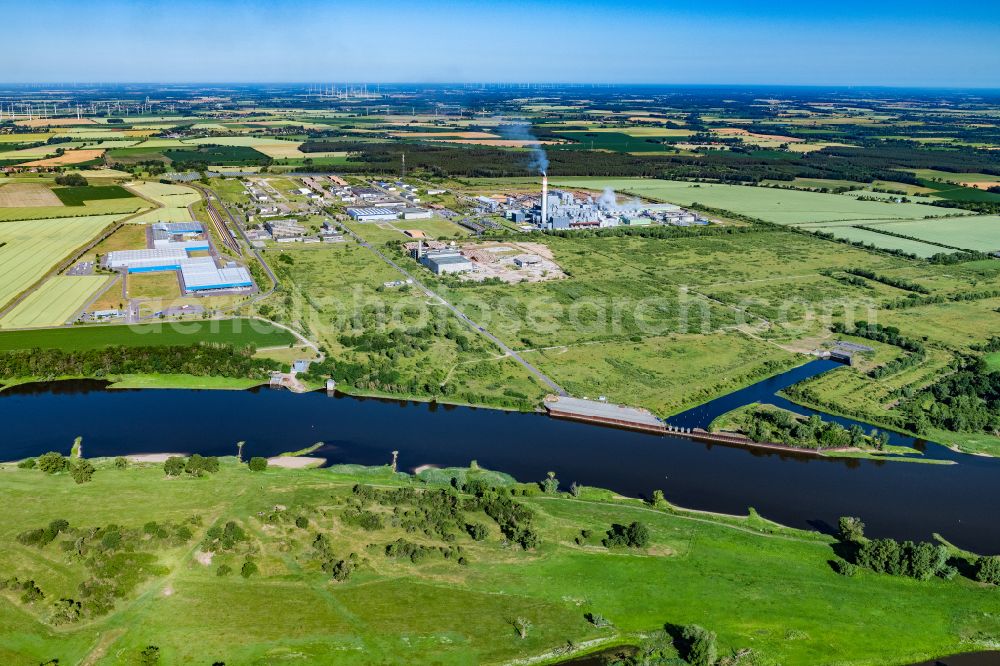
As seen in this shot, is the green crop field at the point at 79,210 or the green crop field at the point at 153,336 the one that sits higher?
the green crop field at the point at 79,210

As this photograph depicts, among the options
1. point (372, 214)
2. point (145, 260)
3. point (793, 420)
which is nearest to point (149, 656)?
point (793, 420)

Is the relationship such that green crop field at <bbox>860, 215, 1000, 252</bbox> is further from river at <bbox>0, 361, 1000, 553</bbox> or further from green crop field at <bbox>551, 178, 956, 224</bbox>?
Answer: river at <bbox>0, 361, 1000, 553</bbox>

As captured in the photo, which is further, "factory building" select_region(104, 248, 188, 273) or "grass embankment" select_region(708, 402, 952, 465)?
"factory building" select_region(104, 248, 188, 273)

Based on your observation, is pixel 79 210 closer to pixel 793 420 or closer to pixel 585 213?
pixel 585 213

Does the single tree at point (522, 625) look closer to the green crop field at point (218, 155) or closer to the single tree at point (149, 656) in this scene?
the single tree at point (149, 656)

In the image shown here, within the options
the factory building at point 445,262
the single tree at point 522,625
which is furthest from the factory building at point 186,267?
the single tree at point 522,625

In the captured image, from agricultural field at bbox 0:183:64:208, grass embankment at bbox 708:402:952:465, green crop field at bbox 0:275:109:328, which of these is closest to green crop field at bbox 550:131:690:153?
agricultural field at bbox 0:183:64:208
